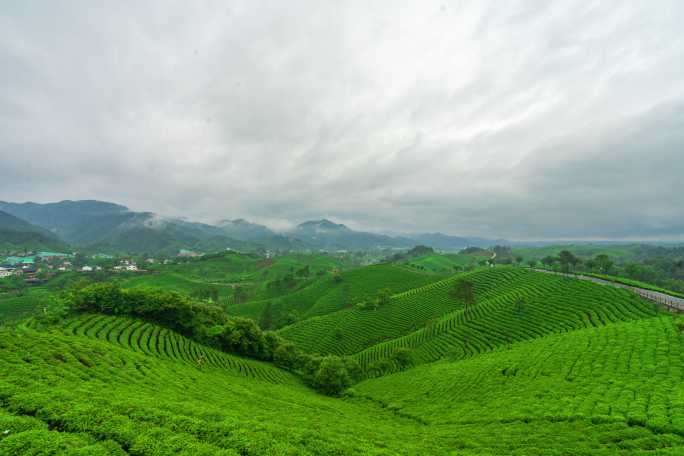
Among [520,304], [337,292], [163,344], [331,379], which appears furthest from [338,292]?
[163,344]

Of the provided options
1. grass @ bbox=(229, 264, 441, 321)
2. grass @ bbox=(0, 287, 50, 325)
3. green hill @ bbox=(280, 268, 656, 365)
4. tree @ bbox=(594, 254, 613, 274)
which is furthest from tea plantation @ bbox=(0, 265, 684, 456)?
grass @ bbox=(0, 287, 50, 325)

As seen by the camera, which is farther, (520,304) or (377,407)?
(520,304)

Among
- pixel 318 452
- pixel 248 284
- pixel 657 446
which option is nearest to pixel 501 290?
pixel 657 446

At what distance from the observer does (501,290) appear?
88562mm

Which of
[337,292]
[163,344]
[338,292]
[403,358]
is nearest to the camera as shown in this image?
[163,344]

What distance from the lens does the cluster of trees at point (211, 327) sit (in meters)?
46.4

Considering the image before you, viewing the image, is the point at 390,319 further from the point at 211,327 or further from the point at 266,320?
the point at 211,327

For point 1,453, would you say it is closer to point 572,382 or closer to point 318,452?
point 318,452

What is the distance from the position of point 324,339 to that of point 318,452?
7656 centimetres

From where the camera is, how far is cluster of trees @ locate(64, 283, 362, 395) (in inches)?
1828

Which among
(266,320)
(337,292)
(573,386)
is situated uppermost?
(573,386)

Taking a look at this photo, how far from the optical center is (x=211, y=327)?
178 feet

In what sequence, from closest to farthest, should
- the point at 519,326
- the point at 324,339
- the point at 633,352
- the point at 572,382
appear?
the point at 572,382 < the point at 633,352 < the point at 519,326 < the point at 324,339

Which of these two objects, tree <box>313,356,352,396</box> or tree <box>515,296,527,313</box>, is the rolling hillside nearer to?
tree <box>313,356,352,396</box>
